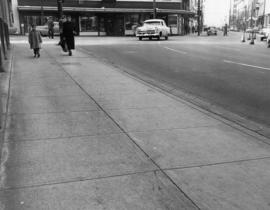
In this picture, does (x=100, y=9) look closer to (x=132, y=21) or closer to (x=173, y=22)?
(x=132, y=21)

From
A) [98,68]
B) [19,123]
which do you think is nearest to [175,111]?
[19,123]

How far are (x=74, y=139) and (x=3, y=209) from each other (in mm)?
2074

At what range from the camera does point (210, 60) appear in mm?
16625

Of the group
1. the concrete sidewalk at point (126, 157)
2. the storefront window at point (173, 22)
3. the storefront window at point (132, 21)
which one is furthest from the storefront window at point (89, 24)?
the concrete sidewalk at point (126, 157)

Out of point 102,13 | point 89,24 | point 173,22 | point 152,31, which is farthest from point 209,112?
point 173,22

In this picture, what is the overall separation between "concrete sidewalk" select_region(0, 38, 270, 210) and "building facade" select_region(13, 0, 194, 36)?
4160cm

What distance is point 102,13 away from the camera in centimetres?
5134

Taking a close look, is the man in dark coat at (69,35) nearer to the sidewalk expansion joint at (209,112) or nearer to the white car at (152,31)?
the sidewalk expansion joint at (209,112)

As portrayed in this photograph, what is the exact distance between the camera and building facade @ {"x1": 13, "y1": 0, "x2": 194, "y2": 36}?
4709cm

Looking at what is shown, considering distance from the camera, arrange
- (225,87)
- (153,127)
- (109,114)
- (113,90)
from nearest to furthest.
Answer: (153,127) < (109,114) < (113,90) < (225,87)

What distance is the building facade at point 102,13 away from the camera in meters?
47.1

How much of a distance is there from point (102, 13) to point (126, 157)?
1915 inches

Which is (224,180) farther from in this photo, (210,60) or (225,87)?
(210,60)

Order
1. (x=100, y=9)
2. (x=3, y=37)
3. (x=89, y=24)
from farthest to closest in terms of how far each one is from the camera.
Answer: (x=89, y=24) → (x=100, y=9) → (x=3, y=37)
